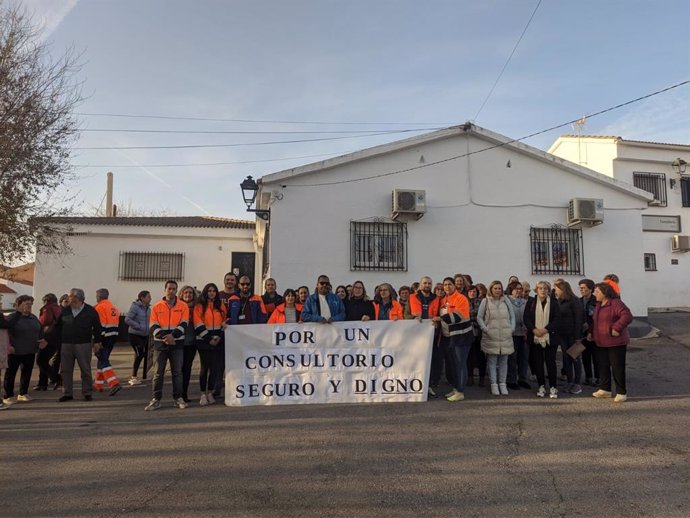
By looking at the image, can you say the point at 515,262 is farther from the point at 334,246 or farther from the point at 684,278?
the point at 684,278

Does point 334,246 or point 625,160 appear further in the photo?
point 625,160

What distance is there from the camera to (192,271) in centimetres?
1708

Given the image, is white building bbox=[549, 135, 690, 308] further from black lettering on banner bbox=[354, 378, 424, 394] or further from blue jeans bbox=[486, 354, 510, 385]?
black lettering on banner bbox=[354, 378, 424, 394]

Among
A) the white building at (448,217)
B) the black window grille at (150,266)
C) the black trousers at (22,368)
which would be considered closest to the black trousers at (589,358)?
the white building at (448,217)

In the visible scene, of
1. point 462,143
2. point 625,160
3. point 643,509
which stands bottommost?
point 643,509

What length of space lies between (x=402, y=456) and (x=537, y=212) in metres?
10.5

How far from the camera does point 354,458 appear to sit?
4.89 metres

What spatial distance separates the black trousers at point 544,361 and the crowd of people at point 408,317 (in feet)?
0.05

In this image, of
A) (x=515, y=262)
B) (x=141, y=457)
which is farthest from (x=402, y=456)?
(x=515, y=262)

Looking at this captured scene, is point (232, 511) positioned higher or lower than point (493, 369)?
lower

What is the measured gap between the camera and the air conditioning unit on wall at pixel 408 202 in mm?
12438

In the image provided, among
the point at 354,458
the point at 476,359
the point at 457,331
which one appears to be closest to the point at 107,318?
the point at 354,458

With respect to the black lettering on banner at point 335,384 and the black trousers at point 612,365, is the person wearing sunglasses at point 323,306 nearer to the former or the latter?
the black lettering on banner at point 335,384

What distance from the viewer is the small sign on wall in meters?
19.5
